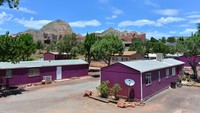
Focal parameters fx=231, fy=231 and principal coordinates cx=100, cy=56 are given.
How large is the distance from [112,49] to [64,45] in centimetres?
1914

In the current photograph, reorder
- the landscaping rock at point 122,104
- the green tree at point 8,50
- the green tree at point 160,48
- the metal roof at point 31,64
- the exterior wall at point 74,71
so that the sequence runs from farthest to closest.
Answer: the green tree at point 160,48 → the exterior wall at point 74,71 → the metal roof at point 31,64 → the green tree at point 8,50 → the landscaping rock at point 122,104

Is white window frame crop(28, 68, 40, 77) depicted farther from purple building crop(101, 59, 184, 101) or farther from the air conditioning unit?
purple building crop(101, 59, 184, 101)

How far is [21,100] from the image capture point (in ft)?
65.9

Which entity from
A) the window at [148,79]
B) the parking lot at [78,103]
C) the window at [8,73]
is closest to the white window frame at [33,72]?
the window at [8,73]

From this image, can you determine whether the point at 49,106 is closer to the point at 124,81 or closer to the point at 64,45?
the point at 124,81

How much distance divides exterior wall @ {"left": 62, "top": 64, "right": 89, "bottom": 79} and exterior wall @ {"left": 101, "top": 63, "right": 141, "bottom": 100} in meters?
12.4

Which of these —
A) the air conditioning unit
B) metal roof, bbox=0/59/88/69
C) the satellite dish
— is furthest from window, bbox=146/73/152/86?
metal roof, bbox=0/59/88/69

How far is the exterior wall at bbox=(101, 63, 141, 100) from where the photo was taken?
64.6ft

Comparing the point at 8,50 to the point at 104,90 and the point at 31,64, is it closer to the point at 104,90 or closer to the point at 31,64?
the point at 31,64

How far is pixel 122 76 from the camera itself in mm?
20688

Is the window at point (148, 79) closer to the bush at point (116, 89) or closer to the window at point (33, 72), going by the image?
the bush at point (116, 89)

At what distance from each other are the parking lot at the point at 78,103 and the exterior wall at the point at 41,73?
468cm

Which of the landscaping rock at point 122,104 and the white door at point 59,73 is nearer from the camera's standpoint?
the landscaping rock at point 122,104

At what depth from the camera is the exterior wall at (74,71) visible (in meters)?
33.5
